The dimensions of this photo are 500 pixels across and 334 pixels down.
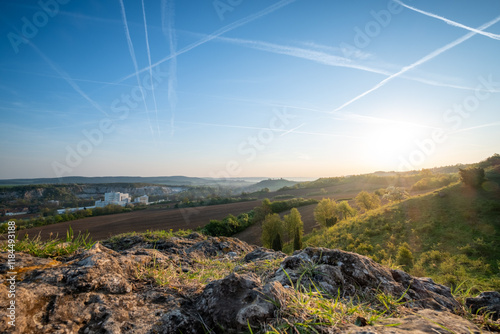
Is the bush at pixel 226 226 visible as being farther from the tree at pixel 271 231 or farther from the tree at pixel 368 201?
the tree at pixel 368 201

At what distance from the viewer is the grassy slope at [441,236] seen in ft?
51.1

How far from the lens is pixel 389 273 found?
10.6ft

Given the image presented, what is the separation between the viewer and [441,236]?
21.1 m

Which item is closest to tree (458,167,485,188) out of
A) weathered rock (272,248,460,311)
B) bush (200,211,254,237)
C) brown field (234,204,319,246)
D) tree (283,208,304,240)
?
tree (283,208,304,240)

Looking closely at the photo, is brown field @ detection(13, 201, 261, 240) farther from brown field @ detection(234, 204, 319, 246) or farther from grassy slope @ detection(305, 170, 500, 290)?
grassy slope @ detection(305, 170, 500, 290)

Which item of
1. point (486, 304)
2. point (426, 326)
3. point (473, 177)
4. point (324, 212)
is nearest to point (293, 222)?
point (324, 212)

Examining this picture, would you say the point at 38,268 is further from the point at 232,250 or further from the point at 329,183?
the point at 329,183

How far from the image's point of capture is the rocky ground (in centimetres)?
173

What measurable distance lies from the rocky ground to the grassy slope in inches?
575

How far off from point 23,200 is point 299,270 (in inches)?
2701

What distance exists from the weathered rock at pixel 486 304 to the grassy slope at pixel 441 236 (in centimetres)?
1368

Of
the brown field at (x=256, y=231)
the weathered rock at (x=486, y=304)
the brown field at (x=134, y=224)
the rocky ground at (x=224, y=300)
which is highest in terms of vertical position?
the rocky ground at (x=224, y=300)

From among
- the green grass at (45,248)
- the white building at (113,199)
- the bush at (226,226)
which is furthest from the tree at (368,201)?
the white building at (113,199)

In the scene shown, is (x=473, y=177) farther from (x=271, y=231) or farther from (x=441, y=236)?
(x=271, y=231)
